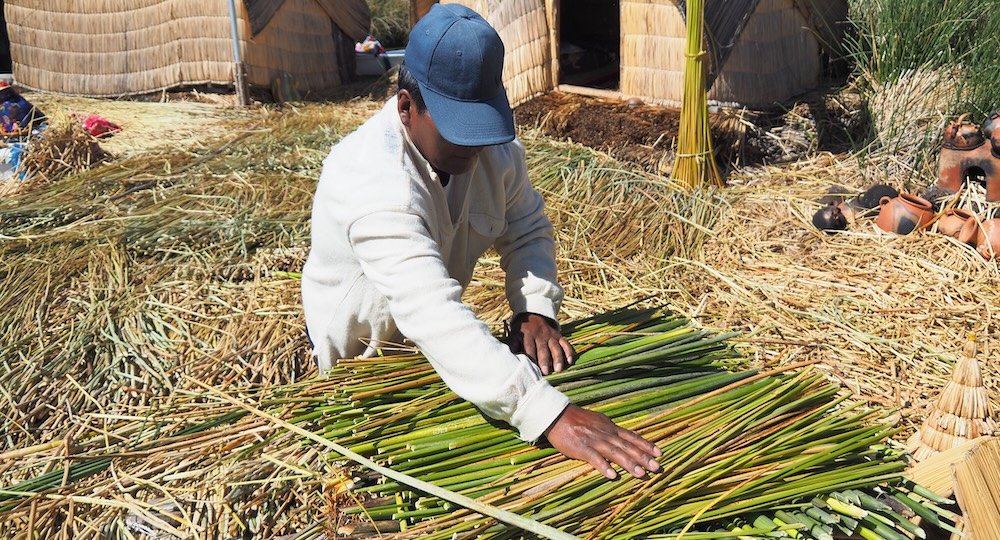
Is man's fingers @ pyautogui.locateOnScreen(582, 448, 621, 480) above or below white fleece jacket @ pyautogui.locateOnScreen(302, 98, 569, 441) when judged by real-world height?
below

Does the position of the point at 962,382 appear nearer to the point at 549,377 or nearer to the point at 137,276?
the point at 549,377

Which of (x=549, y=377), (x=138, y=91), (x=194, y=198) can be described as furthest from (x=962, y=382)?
(x=138, y=91)

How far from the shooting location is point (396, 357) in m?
1.78

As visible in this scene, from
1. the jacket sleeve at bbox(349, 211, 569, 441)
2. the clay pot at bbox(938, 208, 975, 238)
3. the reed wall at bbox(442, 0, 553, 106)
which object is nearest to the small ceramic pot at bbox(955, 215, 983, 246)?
the clay pot at bbox(938, 208, 975, 238)

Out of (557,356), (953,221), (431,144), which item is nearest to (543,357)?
(557,356)

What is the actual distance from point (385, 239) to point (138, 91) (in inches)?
282

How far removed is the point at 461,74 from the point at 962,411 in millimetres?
1352

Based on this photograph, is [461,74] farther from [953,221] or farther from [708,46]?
[708,46]

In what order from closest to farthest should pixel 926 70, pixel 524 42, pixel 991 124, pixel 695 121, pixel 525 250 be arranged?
1. pixel 525 250
2. pixel 991 124
3. pixel 695 121
4. pixel 926 70
5. pixel 524 42

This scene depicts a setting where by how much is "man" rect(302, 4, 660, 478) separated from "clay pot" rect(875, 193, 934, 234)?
8.37 feet

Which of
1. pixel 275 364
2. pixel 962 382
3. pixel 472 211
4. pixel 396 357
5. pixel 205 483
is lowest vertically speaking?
pixel 275 364

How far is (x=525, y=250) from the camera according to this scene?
209 cm

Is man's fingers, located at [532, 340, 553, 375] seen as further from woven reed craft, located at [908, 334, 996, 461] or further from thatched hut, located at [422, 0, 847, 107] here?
thatched hut, located at [422, 0, 847, 107]

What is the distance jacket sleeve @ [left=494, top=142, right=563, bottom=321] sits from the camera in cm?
194
